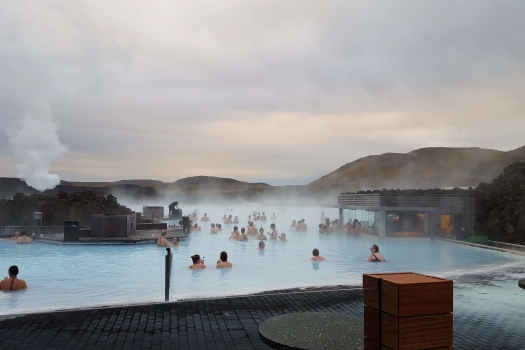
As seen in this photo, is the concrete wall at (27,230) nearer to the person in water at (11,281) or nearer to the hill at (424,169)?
the person in water at (11,281)

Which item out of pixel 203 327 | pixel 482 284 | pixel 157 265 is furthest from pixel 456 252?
pixel 203 327

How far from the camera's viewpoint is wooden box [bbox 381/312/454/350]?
3012 millimetres

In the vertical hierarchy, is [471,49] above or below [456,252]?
above

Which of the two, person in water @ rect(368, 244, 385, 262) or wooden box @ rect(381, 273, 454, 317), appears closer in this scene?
wooden box @ rect(381, 273, 454, 317)

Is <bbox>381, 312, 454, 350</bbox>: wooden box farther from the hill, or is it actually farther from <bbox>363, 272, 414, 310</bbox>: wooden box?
the hill

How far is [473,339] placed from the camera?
5.93 m

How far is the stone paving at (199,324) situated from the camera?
5.62m

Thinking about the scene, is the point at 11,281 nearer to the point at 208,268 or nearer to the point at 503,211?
the point at 208,268

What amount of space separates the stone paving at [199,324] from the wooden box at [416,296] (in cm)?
285

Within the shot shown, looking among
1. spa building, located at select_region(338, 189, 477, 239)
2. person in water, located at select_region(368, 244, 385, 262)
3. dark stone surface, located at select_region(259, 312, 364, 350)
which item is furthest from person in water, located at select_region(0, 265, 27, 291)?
spa building, located at select_region(338, 189, 477, 239)

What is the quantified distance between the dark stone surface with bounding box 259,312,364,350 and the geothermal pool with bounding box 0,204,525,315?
563 cm

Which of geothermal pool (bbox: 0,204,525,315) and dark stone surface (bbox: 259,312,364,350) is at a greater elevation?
dark stone surface (bbox: 259,312,364,350)

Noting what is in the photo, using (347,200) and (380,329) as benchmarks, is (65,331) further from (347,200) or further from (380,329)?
(347,200)

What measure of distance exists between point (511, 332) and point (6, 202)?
3068cm
